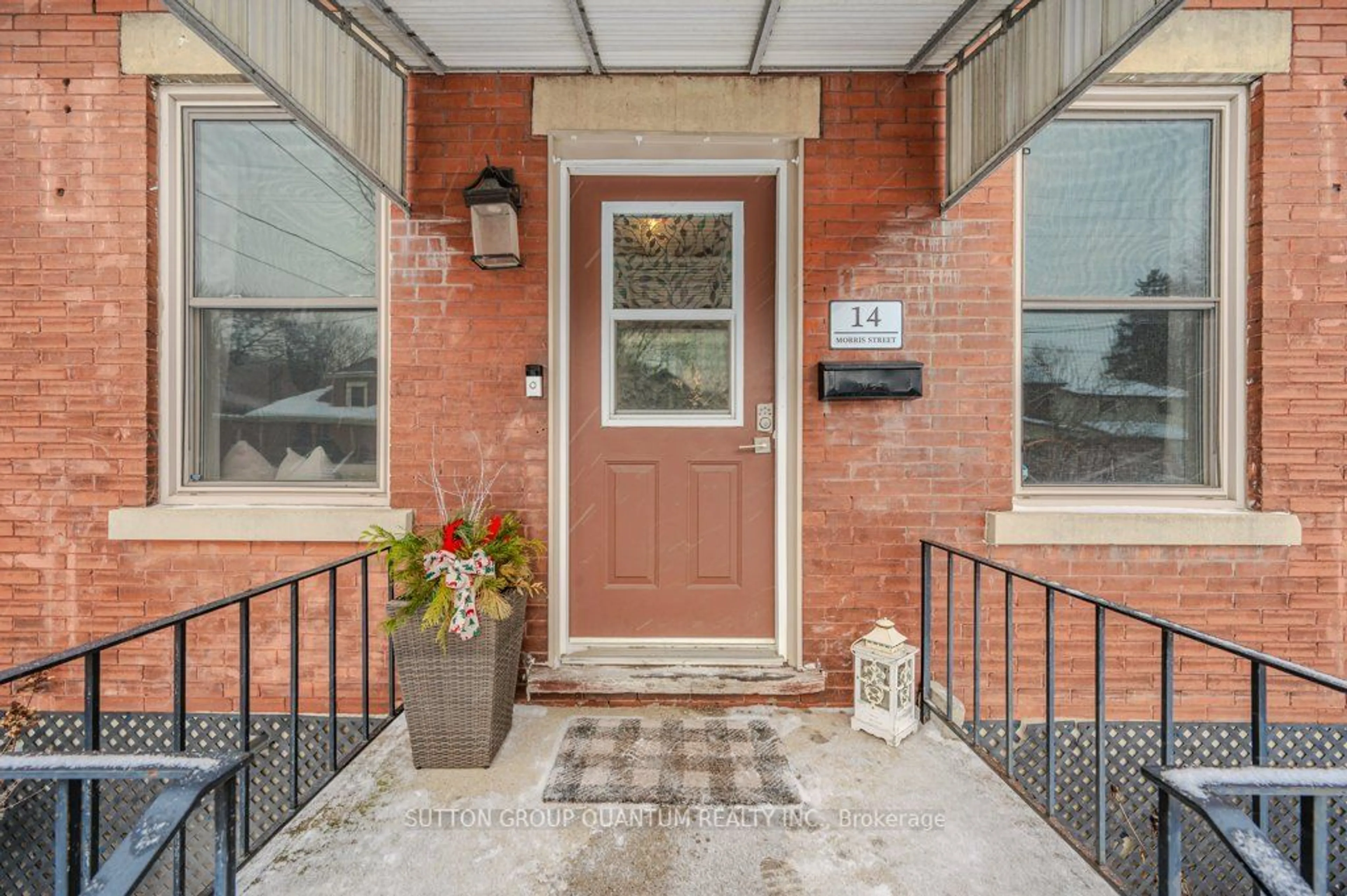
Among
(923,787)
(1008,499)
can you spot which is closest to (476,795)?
(923,787)

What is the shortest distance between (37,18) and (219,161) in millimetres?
1022

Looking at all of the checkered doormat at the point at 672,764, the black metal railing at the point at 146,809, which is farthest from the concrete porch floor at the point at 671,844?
the black metal railing at the point at 146,809

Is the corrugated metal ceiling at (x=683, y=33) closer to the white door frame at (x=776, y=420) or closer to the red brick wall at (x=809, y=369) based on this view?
the red brick wall at (x=809, y=369)

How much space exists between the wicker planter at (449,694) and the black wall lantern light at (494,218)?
66.2 inches

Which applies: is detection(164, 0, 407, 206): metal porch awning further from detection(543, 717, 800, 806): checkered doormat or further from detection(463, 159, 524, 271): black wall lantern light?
detection(543, 717, 800, 806): checkered doormat

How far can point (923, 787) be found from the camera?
2514 millimetres

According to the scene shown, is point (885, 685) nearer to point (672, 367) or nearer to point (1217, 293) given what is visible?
point (672, 367)

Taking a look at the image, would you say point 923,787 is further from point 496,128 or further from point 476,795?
point 496,128

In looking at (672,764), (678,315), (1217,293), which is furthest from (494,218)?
(1217,293)

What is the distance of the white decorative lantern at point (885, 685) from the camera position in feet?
9.32

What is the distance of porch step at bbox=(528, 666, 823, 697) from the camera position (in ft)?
10.2

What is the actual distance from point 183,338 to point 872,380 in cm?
357

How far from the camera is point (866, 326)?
3.28 metres

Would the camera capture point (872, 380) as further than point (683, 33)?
Yes
